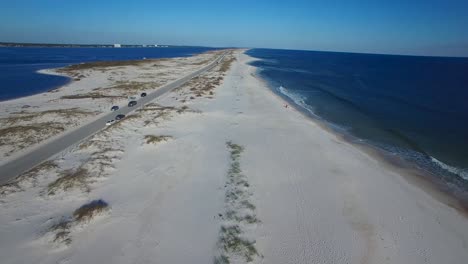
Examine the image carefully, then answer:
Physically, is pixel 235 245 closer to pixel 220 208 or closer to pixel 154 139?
pixel 220 208

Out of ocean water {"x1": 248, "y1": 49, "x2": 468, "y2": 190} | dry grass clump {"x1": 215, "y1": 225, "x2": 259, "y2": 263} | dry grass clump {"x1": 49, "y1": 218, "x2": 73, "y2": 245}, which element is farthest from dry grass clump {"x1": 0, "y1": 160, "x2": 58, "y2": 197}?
ocean water {"x1": 248, "y1": 49, "x2": 468, "y2": 190}

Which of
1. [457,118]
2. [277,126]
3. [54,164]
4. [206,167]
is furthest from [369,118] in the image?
[54,164]

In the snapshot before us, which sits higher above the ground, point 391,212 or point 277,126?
point 277,126

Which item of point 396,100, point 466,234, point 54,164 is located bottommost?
point 466,234

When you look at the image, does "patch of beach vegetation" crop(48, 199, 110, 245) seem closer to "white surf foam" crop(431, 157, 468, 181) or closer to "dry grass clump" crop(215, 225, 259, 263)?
"dry grass clump" crop(215, 225, 259, 263)

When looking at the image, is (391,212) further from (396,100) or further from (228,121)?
(396,100)

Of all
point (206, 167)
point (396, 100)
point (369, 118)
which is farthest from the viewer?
point (396, 100)

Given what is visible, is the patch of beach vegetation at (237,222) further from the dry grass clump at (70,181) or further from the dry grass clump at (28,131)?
the dry grass clump at (28,131)
